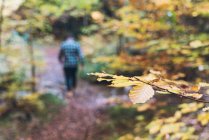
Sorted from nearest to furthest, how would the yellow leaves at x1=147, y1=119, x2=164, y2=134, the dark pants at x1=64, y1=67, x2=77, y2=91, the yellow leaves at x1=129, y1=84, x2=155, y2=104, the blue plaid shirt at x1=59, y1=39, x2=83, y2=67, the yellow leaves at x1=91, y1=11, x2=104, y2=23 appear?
the yellow leaves at x1=129, y1=84, x2=155, y2=104, the yellow leaves at x1=147, y1=119, x2=164, y2=134, the yellow leaves at x1=91, y1=11, x2=104, y2=23, the blue plaid shirt at x1=59, y1=39, x2=83, y2=67, the dark pants at x1=64, y1=67, x2=77, y2=91

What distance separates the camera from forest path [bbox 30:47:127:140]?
7.12 meters

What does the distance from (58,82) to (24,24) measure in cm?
401

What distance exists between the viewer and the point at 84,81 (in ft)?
37.8

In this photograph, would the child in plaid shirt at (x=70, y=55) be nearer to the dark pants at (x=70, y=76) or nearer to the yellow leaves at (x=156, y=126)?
the dark pants at (x=70, y=76)

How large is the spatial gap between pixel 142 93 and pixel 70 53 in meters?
7.64

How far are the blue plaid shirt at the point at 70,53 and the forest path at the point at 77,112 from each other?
0.89 metres

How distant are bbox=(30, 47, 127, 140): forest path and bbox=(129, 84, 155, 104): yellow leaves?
5.35m

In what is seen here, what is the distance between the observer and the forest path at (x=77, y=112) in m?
7.12

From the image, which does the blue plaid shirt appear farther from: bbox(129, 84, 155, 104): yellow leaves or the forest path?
bbox(129, 84, 155, 104): yellow leaves

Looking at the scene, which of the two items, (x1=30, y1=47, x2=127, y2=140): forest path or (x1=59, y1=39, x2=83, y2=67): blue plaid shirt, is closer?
(x1=30, y1=47, x2=127, y2=140): forest path

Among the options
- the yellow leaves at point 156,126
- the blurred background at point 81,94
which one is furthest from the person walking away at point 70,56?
the yellow leaves at point 156,126

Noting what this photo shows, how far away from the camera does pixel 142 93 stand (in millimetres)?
1688

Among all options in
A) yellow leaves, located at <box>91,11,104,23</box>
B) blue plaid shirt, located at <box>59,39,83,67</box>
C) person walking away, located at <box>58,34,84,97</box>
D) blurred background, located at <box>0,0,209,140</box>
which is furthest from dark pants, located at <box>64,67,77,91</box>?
yellow leaves, located at <box>91,11,104,23</box>

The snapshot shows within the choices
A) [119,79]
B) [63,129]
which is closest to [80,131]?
[63,129]
